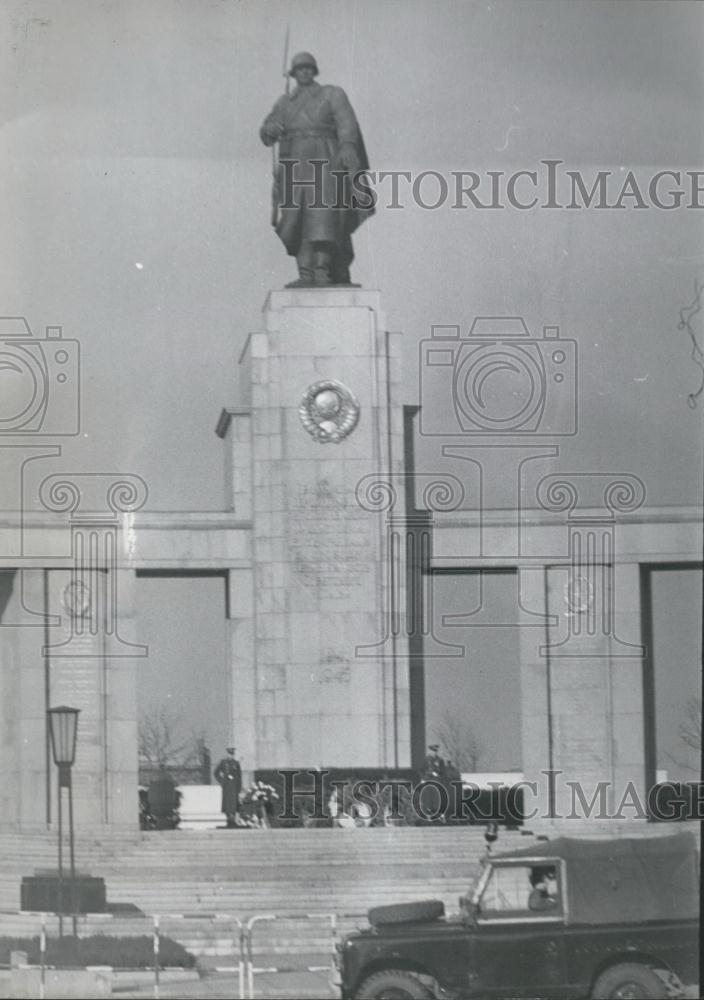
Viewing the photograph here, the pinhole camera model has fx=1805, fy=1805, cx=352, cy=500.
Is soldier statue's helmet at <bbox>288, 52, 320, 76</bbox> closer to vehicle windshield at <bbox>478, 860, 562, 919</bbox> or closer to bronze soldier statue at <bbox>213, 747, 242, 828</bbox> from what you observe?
bronze soldier statue at <bbox>213, 747, 242, 828</bbox>

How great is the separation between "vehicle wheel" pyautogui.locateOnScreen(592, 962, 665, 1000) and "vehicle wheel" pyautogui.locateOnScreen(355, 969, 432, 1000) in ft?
2.18

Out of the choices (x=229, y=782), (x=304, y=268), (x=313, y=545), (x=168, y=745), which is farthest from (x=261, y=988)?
(x=304, y=268)

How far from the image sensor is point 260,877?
7258mm

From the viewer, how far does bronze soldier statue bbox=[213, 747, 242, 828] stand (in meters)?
7.32

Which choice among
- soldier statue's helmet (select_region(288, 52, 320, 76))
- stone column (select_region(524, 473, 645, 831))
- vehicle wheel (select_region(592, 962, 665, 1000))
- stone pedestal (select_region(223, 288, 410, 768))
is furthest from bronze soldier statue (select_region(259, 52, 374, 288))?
vehicle wheel (select_region(592, 962, 665, 1000))

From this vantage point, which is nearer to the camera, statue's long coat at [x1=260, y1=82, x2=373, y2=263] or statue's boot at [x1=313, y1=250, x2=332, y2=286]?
statue's long coat at [x1=260, y1=82, x2=373, y2=263]

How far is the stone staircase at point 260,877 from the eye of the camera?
281 inches

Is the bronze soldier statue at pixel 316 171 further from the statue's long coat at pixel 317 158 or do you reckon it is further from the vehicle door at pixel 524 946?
the vehicle door at pixel 524 946

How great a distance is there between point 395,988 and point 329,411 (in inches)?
92.2

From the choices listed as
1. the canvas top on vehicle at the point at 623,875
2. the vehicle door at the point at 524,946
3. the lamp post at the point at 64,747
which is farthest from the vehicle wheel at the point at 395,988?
the lamp post at the point at 64,747

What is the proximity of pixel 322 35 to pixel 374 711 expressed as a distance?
2.75 m

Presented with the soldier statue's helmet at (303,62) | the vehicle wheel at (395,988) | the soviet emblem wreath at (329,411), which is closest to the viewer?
the vehicle wheel at (395,988)

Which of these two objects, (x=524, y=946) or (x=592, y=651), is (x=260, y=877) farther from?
(x=592, y=651)

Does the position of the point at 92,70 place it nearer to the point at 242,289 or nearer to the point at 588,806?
the point at 242,289
